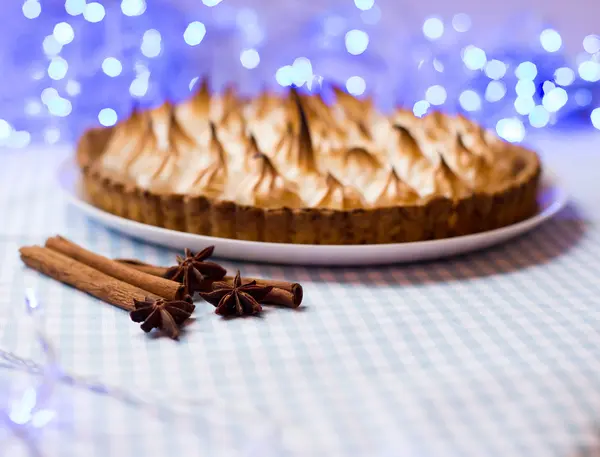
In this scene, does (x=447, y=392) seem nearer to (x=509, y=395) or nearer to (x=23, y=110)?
(x=509, y=395)

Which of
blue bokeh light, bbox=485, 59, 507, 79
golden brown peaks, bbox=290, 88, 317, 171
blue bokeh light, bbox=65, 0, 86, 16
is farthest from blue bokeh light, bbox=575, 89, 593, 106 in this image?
golden brown peaks, bbox=290, 88, 317, 171

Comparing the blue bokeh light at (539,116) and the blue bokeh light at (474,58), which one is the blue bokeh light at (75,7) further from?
the blue bokeh light at (539,116)

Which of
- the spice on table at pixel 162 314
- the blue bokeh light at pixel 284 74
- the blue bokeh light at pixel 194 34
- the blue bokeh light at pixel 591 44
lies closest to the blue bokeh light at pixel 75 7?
the blue bokeh light at pixel 194 34

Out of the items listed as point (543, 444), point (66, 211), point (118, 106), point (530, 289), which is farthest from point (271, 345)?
point (118, 106)

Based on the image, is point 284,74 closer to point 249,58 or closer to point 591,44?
point 249,58

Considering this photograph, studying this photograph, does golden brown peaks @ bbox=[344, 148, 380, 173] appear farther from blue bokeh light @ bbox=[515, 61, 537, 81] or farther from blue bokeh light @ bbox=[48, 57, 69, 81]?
blue bokeh light @ bbox=[515, 61, 537, 81]
